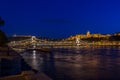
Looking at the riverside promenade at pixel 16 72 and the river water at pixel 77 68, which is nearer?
the riverside promenade at pixel 16 72

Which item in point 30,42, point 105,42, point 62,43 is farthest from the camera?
point 105,42

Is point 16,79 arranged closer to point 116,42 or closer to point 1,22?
point 1,22

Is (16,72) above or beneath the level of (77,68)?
above

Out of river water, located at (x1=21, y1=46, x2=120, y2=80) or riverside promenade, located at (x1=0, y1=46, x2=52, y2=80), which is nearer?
riverside promenade, located at (x1=0, y1=46, x2=52, y2=80)

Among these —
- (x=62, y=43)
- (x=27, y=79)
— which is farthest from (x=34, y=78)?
→ (x=62, y=43)

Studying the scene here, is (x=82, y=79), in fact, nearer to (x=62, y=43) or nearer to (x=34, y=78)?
(x=34, y=78)

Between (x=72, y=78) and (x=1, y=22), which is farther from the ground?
(x=1, y=22)

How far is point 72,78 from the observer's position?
68.7 ft

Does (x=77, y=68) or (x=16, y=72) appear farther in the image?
(x=77, y=68)

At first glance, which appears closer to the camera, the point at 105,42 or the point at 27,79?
the point at 27,79

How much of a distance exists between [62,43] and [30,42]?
22860mm

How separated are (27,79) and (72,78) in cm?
1329

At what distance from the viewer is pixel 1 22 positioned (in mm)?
35438

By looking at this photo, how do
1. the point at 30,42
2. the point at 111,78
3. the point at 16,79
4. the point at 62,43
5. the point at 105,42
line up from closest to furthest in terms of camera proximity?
the point at 16,79 < the point at 111,78 < the point at 30,42 < the point at 62,43 < the point at 105,42
